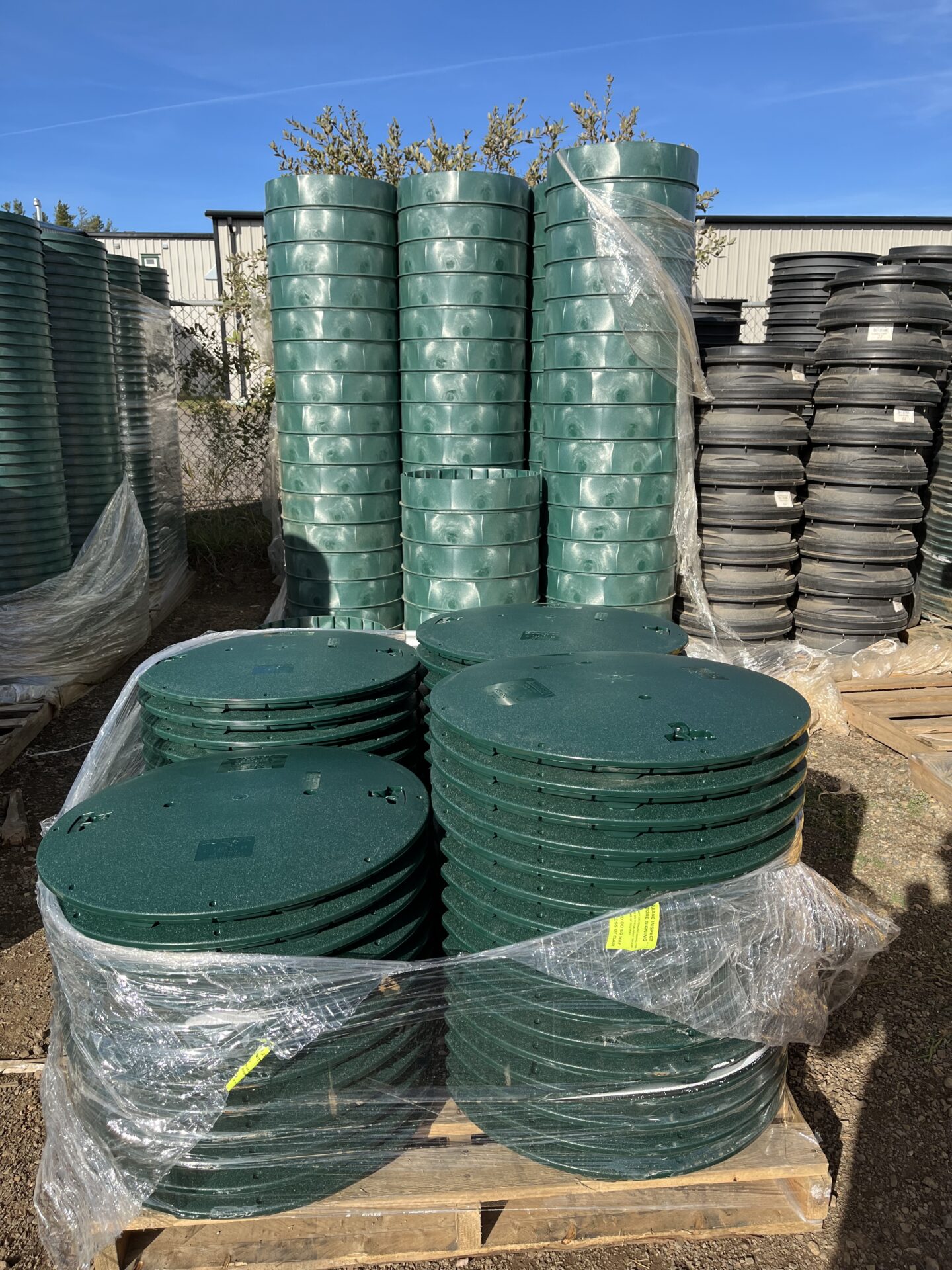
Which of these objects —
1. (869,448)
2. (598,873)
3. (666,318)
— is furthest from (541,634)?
(869,448)

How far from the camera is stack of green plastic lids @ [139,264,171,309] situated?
7.77 meters

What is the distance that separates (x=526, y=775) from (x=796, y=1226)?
1.37 m

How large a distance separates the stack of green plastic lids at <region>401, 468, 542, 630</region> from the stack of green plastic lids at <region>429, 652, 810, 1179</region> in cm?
247

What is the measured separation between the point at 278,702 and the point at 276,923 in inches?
32.7

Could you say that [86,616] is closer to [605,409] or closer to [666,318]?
[605,409]

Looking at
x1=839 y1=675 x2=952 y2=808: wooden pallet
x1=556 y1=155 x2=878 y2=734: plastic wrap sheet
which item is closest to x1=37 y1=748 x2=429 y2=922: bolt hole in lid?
x1=556 y1=155 x2=878 y2=734: plastic wrap sheet

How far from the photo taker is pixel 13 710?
16.7ft

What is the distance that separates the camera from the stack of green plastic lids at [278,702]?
2.70 metres

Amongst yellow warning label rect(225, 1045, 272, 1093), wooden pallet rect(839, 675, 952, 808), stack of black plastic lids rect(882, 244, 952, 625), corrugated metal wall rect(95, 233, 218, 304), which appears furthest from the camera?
corrugated metal wall rect(95, 233, 218, 304)

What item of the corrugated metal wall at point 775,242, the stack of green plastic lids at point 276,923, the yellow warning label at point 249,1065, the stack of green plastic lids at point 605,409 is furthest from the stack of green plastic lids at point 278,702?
the corrugated metal wall at point 775,242

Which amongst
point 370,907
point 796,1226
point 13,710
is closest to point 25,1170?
point 370,907

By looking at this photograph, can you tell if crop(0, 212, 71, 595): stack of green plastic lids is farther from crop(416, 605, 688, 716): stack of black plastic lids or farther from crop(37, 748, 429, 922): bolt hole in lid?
crop(37, 748, 429, 922): bolt hole in lid

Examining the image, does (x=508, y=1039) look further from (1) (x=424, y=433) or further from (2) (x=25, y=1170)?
(1) (x=424, y=433)

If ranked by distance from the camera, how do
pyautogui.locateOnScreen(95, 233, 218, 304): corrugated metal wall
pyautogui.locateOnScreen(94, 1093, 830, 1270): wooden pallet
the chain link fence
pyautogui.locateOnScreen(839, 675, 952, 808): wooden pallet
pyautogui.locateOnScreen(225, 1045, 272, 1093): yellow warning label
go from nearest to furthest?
pyautogui.locateOnScreen(225, 1045, 272, 1093): yellow warning label < pyautogui.locateOnScreen(94, 1093, 830, 1270): wooden pallet < pyautogui.locateOnScreen(839, 675, 952, 808): wooden pallet < the chain link fence < pyautogui.locateOnScreen(95, 233, 218, 304): corrugated metal wall
